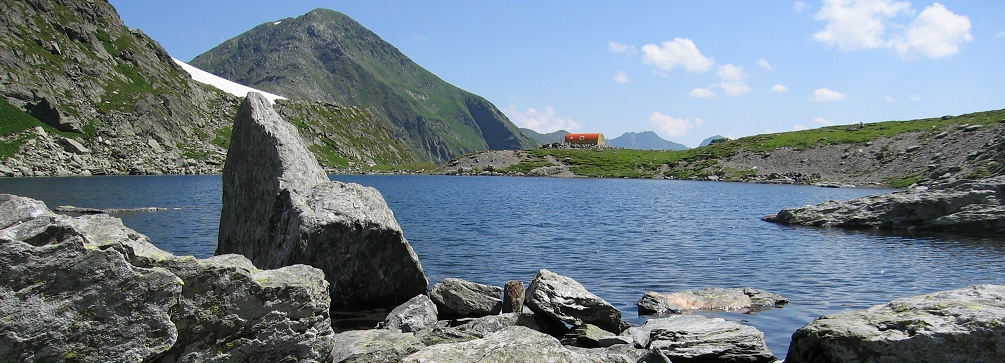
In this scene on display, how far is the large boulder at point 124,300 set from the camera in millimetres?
7781

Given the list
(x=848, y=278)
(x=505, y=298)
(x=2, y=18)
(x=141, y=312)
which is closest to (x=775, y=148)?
(x=848, y=278)

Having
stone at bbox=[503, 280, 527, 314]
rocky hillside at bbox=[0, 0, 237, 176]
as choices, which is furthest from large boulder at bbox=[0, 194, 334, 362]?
rocky hillside at bbox=[0, 0, 237, 176]

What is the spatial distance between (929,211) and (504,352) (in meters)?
48.4

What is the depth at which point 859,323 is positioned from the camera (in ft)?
37.5

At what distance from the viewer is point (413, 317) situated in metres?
15.9

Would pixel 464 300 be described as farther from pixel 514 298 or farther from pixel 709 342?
pixel 709 342

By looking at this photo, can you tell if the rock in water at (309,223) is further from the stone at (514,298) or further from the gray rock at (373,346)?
the gray rock at (373,346)

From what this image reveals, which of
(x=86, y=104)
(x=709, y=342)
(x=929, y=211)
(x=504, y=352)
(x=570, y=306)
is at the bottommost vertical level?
(x=709, y=342)

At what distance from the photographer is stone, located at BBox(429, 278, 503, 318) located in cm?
1773

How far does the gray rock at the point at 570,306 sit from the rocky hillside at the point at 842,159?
10090 centimetres

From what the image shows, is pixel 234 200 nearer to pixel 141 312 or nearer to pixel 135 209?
pixel 141 312

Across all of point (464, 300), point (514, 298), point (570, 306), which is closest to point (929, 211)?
point (514, 298)

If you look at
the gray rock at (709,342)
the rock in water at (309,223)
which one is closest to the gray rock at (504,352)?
the gray rock at (709,342)

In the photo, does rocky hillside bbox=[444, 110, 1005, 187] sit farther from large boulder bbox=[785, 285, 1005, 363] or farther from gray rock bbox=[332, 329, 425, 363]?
gray rock bbox=[332, 329, 425, 363]
